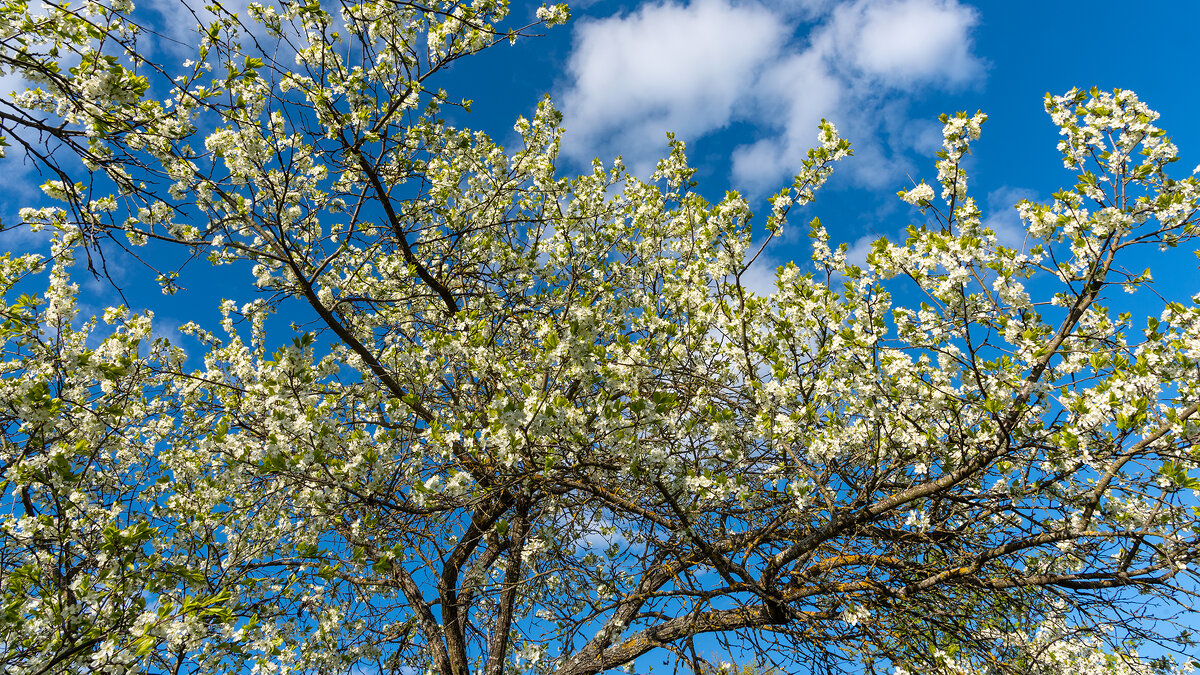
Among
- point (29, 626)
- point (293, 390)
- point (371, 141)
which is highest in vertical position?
point (371, 141)

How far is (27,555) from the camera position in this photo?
5.52 m

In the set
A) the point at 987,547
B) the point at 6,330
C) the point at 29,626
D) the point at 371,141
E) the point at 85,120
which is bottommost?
the point at 987,547

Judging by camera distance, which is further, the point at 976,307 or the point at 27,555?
the point at 27,555

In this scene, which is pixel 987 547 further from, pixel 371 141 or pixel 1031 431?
pixel 371 141

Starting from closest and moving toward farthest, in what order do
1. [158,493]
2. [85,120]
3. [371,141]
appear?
[85,120], [371,141], [158,493]

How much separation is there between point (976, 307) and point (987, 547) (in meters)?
2.54

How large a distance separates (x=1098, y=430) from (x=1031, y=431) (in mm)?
366

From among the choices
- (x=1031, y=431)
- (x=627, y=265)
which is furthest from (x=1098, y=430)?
(x=627, y=265)

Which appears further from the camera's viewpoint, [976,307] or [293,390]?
[293,390]

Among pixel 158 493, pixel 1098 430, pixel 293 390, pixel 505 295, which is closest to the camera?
pixel 1098 430

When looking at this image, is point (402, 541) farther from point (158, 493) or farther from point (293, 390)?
point (158, 493)

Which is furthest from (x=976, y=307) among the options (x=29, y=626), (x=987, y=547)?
(x=29, y=626)

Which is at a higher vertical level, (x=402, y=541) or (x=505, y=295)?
(x=505, y=295)

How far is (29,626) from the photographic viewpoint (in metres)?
4.03
